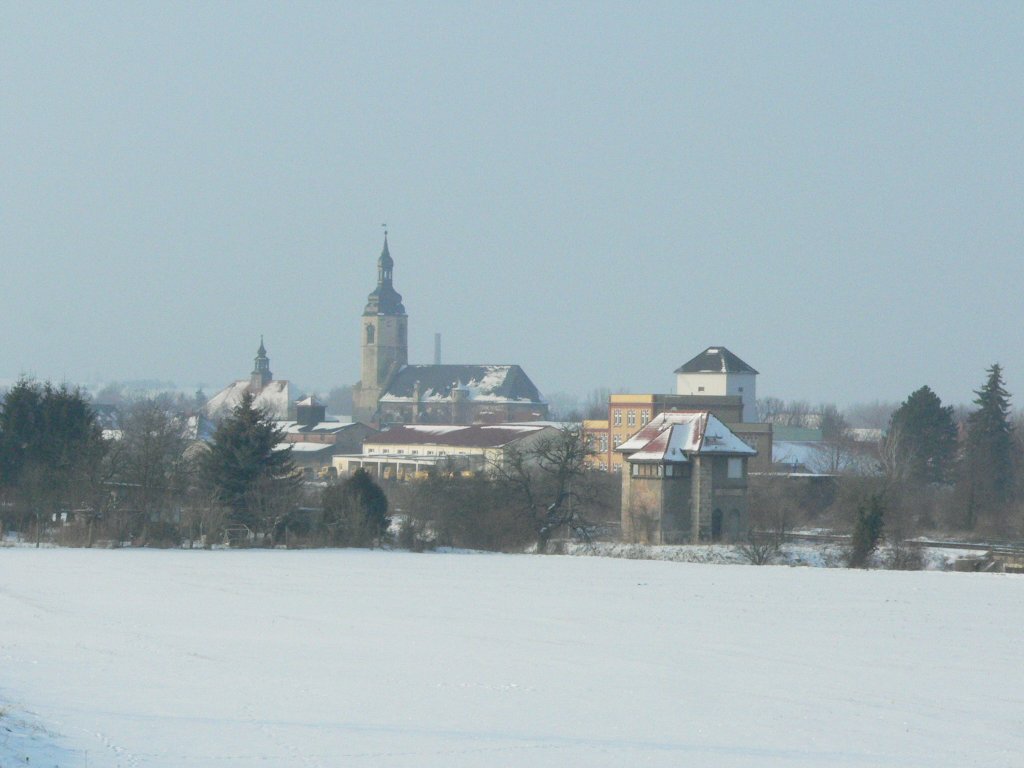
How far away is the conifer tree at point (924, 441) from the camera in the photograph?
247 feet

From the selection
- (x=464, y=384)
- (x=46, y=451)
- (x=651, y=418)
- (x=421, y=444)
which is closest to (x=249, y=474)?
(x=46, y=451)

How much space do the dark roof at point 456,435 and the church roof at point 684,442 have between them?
148 feet

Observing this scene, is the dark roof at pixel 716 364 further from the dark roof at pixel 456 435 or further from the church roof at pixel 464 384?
the church roof at pixel 464 384

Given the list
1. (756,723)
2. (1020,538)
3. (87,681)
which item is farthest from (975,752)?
(1020,538)

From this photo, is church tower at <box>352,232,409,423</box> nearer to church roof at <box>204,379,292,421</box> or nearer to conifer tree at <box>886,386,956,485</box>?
church roof at <box>204,379,292,421</box>

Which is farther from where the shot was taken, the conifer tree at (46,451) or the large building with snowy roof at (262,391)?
the large building with snowy roof at (262,391)

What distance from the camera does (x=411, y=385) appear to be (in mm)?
163125

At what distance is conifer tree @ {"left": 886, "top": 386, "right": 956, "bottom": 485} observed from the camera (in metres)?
75.4

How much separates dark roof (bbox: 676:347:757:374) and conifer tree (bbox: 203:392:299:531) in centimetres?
5226

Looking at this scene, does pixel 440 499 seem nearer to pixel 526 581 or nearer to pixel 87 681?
pixel 526 581

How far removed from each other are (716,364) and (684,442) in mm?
40588

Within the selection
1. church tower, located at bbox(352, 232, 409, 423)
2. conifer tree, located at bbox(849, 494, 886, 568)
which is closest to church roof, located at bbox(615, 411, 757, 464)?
conifer tree, located at bbox(849, 494, 886, 568)

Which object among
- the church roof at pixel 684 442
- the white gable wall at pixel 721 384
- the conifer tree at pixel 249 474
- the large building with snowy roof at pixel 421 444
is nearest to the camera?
the conifer tree at pixel 249 474

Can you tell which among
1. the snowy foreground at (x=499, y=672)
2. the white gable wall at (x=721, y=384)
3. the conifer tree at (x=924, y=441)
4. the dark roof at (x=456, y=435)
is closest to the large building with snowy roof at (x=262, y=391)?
the dark roof at (x=456, y=435)
